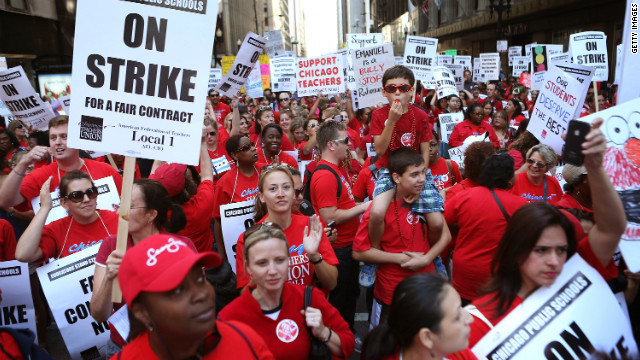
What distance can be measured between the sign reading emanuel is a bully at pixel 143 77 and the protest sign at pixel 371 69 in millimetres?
4859

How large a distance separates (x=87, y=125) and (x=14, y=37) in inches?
821

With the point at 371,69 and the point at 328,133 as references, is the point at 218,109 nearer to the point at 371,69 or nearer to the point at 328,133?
the point at 371,69

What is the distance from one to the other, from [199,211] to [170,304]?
102 inches

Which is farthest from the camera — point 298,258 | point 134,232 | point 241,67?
point 241,67

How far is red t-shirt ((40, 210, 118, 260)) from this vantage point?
11.4 feet

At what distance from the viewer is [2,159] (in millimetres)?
5617

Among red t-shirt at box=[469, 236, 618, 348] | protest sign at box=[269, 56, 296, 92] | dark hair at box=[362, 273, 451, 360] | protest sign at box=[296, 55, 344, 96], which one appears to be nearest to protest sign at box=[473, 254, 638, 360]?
red t-shirt at box=[469, 236, 618, 348]

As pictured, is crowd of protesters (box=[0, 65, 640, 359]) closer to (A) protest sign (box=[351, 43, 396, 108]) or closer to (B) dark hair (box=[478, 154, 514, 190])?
(B) dark hair (box=[478, 154, 514, 190])

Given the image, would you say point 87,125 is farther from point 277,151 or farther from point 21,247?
point 277,151

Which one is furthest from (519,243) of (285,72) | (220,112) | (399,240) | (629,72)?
(285,72)

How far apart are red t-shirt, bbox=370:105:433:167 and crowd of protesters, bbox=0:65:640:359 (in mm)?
18

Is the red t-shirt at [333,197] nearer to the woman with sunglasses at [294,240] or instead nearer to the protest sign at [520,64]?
the woman with sunglasses at [294,240]

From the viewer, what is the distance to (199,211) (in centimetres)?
428

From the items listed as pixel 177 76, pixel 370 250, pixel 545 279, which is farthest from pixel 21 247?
pixel 545 279
